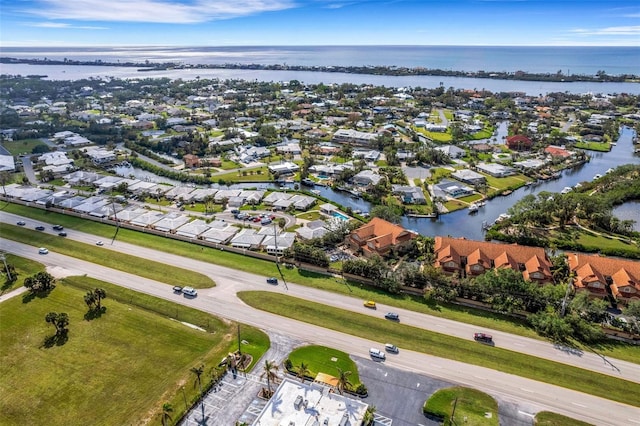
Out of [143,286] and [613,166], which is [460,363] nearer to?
[143,286]

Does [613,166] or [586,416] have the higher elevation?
[613,166]

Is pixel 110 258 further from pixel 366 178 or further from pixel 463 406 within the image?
pixel 366 178

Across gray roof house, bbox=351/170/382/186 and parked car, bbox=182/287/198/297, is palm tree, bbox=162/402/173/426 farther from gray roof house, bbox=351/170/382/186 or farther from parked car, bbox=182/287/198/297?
gray roof house, bbox=351/170/382/186

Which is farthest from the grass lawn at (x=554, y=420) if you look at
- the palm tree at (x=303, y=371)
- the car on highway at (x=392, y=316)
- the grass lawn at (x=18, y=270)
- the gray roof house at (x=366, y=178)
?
the grass lawn at (x=18, y=270)

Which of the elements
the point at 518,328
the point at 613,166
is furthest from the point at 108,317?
the point at 613,166

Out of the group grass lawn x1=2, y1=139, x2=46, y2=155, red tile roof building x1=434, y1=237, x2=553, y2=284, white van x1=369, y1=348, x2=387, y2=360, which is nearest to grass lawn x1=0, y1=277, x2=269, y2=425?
white van x1=369, y1=348, x2=387, y2=360
